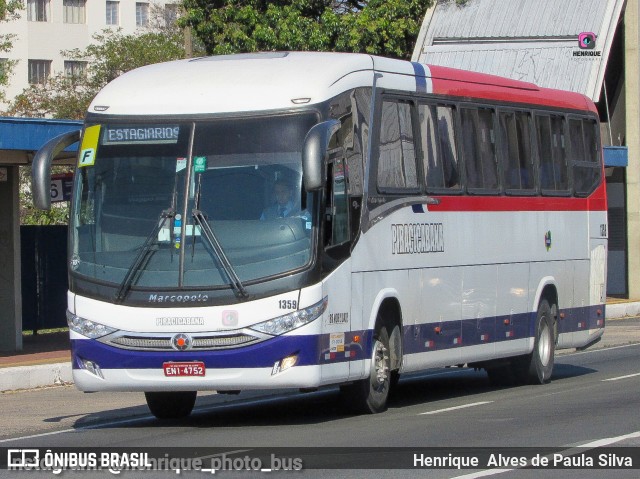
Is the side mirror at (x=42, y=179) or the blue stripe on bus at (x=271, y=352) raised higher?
the side mirror at (x=42, y=179)

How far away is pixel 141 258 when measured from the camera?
12.6 metres

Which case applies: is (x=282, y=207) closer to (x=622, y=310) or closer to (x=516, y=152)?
(x=516, y=152)

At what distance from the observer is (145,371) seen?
12508 mm

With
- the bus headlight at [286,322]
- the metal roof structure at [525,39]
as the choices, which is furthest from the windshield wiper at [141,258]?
the metal roof structure at [525,39]

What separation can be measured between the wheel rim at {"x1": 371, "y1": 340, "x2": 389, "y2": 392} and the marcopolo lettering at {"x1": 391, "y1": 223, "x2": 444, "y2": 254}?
1005mm

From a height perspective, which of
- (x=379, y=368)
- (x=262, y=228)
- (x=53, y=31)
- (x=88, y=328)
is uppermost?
(x=53, y=31)

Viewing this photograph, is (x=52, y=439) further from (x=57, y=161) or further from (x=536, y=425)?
(x=57, y=161)

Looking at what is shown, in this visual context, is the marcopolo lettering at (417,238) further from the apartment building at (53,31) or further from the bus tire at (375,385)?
the apartment building at (53,31)

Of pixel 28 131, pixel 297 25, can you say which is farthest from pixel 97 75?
pixel 28 131

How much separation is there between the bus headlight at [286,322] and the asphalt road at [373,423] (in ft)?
2.97

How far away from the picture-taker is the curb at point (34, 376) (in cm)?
1795

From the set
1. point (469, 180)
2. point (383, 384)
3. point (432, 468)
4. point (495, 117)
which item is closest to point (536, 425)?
point (383, 384)

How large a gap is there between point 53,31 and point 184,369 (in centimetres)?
6405

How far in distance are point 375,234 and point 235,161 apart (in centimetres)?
181
